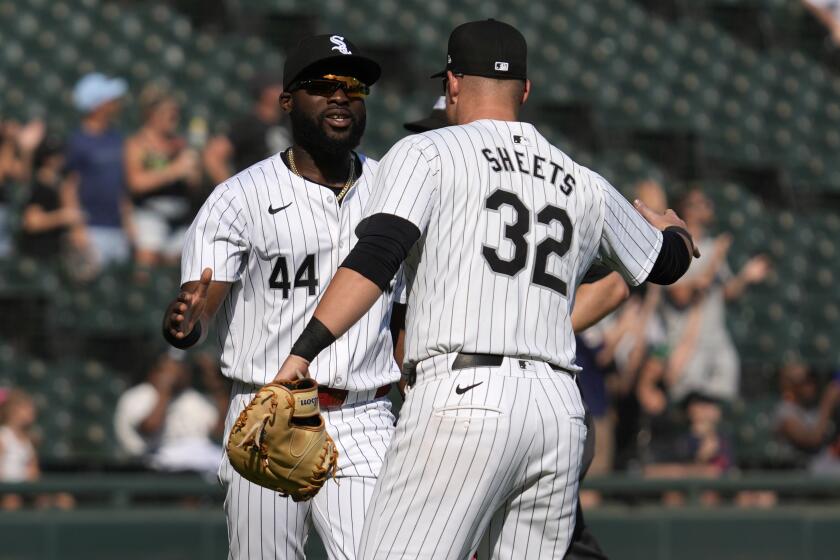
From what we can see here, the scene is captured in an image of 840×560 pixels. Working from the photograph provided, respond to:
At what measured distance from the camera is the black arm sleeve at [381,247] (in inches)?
121

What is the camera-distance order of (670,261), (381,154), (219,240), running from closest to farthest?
(670,261)
(219,240)
(381,154)

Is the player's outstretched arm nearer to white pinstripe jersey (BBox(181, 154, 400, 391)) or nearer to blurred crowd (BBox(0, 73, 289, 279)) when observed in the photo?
white pinstripe jersey (BBox(181, 154, 400, 391))

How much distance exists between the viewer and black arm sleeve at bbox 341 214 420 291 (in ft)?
10.1

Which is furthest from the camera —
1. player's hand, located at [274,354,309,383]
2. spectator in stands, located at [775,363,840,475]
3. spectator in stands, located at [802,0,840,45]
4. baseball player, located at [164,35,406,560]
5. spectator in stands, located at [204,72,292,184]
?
spectator in stands, located at [802,0,840,45]

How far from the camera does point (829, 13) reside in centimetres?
1106

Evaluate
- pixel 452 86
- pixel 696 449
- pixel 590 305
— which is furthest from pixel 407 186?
pixel 696 449

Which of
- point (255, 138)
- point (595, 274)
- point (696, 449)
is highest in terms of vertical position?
point (255, 138)

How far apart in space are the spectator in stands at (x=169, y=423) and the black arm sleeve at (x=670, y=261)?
14.4 ft

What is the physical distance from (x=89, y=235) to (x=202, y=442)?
1461 mm

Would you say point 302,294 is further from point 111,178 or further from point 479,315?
point 111,178

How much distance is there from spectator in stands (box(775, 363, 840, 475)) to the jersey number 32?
18.7ft

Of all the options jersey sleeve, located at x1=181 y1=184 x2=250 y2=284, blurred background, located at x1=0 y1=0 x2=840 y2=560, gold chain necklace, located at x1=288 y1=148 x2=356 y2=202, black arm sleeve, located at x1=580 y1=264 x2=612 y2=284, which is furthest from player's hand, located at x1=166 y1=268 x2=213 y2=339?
blurred background, located at x1=0 y1=0 x2=840 y2=560

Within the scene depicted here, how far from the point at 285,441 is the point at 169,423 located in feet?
14.7

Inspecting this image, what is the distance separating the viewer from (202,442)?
7.59m
